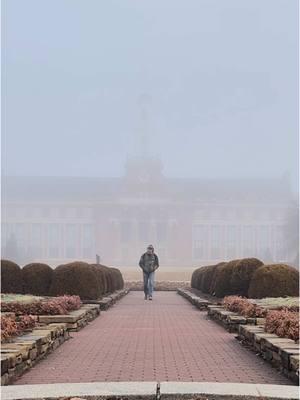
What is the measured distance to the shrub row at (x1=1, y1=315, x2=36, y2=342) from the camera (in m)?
6.95

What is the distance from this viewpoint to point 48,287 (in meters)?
15.8

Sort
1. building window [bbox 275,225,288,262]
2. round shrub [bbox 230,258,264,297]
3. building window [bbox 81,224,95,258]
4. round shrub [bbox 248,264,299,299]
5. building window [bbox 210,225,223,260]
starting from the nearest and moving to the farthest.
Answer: round shrub [bbox 248,264,299,299]
round shrub [bbox 230,258,264,297]
building window [bbox 275,225,288,262]
building window [bbox 210,225,223,260]
building window [bbox 81,224,95,258]

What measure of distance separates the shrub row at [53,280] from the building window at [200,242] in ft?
242

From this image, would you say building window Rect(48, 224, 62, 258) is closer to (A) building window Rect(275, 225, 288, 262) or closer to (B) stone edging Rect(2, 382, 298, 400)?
(A) building window Rect(275, 225, 288, 262)

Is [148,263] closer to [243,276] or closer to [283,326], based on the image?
[243,276]

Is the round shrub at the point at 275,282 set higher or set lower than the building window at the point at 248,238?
lower

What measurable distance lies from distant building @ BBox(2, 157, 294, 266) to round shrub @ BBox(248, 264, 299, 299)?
73306 millimetres

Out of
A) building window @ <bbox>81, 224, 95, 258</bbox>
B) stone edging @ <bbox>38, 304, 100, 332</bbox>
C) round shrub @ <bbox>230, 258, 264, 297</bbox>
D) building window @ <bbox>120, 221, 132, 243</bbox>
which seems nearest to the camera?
stone edging @ <bbox>38, 304, 100, 332</bbox>

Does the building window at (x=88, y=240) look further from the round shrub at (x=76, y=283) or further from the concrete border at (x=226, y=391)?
the concrete border at (x=226, y=391)

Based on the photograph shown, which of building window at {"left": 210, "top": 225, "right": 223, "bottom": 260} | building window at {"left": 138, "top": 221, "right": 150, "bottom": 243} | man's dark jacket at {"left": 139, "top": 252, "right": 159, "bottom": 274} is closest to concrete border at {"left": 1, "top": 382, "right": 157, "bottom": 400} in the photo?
man's dark jacket at {"left": 139, "top": 252, "right": 159, "bottom": 274}

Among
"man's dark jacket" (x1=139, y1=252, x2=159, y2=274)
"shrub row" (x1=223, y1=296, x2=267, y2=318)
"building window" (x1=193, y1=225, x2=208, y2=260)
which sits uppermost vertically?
"building window" (x1=193, y1=225, x2=208, y2=260)

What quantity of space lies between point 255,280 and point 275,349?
763 cm

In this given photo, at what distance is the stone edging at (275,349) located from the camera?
5.73m

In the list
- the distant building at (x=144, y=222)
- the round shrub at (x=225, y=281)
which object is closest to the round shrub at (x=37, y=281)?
the round shrub at (x=225, y=281)
